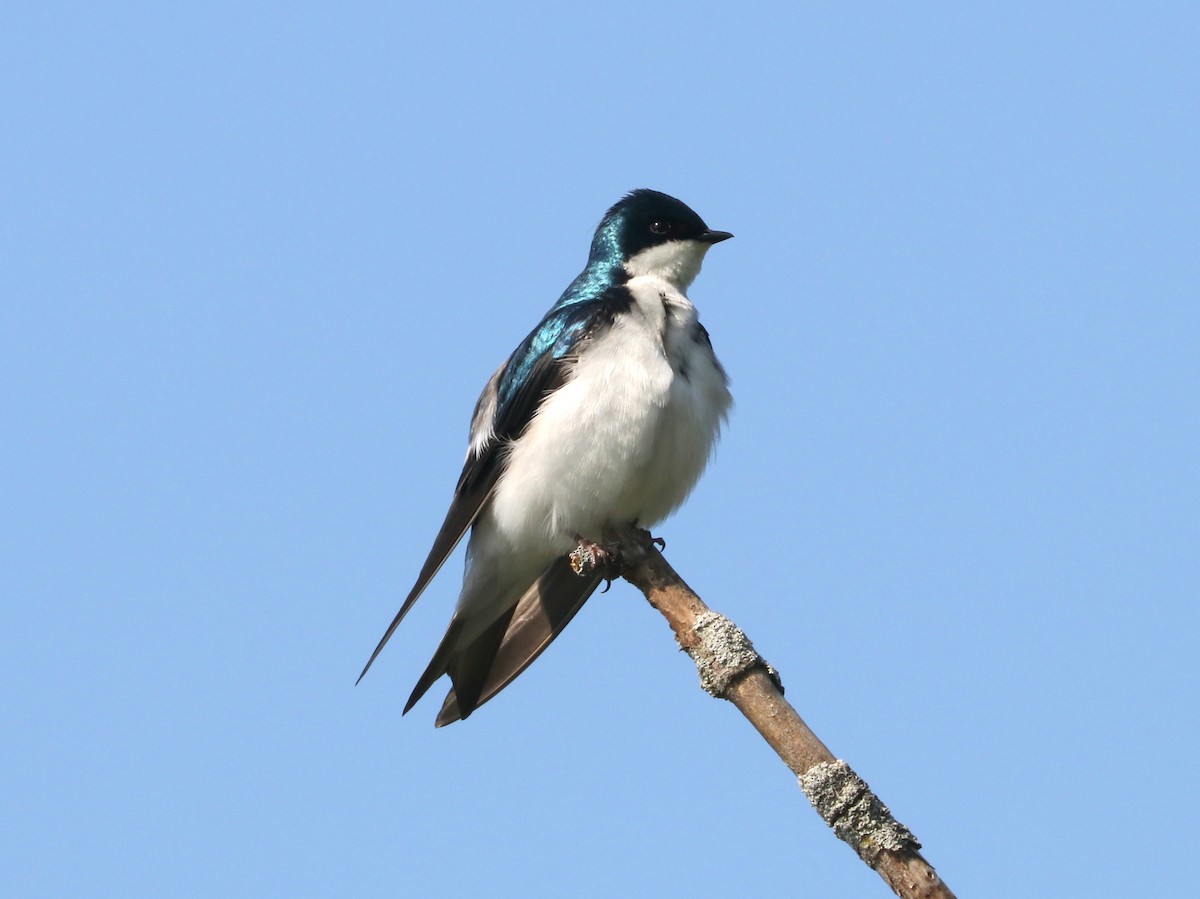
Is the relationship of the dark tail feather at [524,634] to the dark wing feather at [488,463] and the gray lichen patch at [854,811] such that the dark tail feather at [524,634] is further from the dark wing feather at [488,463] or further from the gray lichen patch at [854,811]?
the gray lichen patch at [854,811]

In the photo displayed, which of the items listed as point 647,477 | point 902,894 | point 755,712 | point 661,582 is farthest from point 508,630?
point 902,894

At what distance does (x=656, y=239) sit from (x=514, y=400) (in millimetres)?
1178

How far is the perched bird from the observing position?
6020 millimetres

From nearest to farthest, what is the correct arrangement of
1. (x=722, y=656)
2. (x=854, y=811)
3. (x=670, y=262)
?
(x=854, y=811) < (x=722, y=656) < (x=670, y=262)

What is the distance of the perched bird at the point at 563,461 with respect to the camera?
6020mm

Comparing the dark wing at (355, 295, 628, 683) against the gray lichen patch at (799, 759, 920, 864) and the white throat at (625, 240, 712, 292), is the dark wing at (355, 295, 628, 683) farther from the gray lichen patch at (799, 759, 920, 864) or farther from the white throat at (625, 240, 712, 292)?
the gray lichen patch at (799, 759, 920, 864)

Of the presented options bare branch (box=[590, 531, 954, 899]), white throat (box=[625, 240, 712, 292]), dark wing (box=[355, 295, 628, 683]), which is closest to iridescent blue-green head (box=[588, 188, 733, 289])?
white throat (box=[625, 240, 712, 292])

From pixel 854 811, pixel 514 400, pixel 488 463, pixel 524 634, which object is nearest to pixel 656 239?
pixel 514 400

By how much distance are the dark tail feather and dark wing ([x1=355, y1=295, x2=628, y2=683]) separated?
412 millimetres

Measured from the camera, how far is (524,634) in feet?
21.2

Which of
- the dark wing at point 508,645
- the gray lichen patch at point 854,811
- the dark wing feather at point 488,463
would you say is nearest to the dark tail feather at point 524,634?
the dark wing at point 508,645

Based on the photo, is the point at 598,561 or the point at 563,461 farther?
the point at 563,461

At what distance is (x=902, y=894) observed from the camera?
3.75 m

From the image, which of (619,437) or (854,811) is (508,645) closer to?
(619,437)
